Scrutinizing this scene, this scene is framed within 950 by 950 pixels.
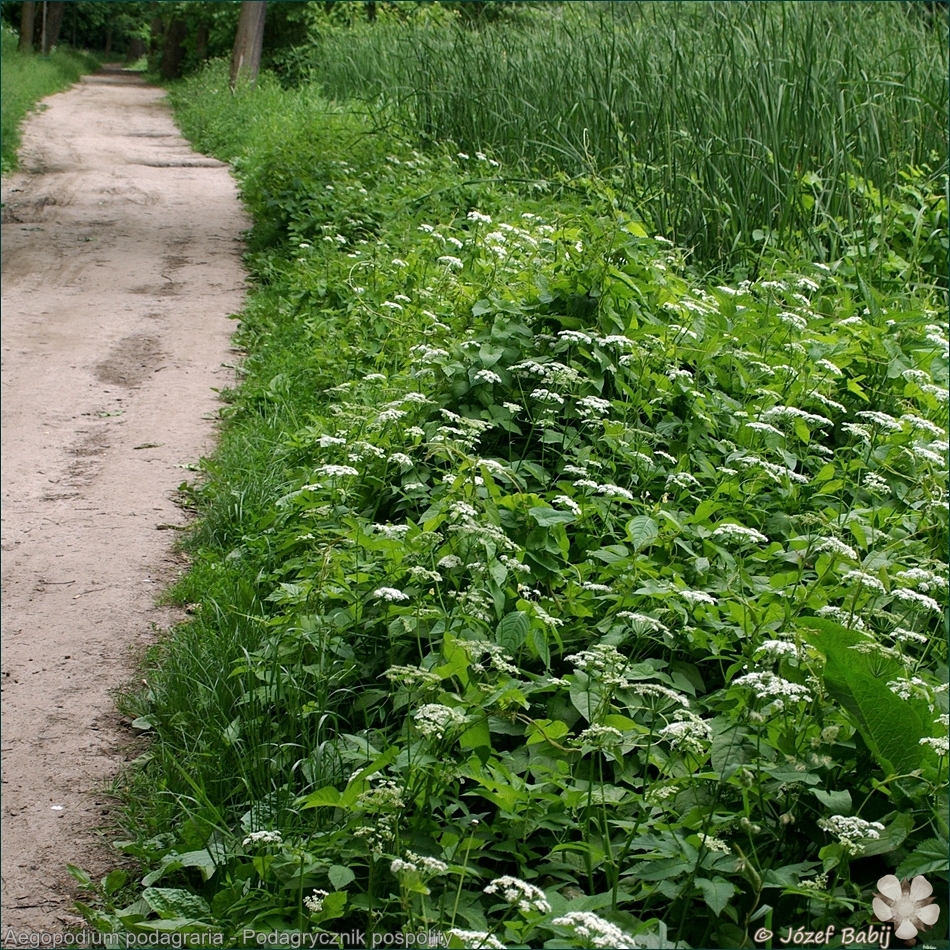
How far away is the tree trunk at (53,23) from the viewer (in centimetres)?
2542

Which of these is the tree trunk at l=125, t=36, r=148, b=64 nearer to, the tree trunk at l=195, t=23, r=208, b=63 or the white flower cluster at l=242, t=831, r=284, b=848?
the tree trunk at l=195, t=23, r=208, b=63

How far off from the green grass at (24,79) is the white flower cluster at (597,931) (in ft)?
38.1

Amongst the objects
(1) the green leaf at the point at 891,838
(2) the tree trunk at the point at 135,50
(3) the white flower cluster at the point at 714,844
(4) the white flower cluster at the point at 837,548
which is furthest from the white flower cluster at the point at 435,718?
(2) the tree trunk at the point at 135,50

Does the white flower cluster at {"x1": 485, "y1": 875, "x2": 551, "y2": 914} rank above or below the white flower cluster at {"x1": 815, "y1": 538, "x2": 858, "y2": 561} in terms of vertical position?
below

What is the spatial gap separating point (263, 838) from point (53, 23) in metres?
28.9

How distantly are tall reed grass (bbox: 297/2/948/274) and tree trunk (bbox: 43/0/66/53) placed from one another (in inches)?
845

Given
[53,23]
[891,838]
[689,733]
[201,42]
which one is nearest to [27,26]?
[53,23]

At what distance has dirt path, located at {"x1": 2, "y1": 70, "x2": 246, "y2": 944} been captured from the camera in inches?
115

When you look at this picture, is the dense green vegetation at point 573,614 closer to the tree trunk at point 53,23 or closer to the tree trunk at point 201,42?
the tree trunk at point 201,42

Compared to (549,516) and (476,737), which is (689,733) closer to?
(476,737)

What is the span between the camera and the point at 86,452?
514cm

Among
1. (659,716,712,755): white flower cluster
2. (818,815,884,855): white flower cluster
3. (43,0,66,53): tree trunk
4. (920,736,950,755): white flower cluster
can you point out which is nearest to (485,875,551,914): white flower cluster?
(659,716,712,755): white flower cluster

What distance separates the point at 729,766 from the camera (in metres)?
2.34

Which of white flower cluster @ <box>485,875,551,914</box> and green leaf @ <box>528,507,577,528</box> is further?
green leaf @ <box>528,507,577,528</box>
